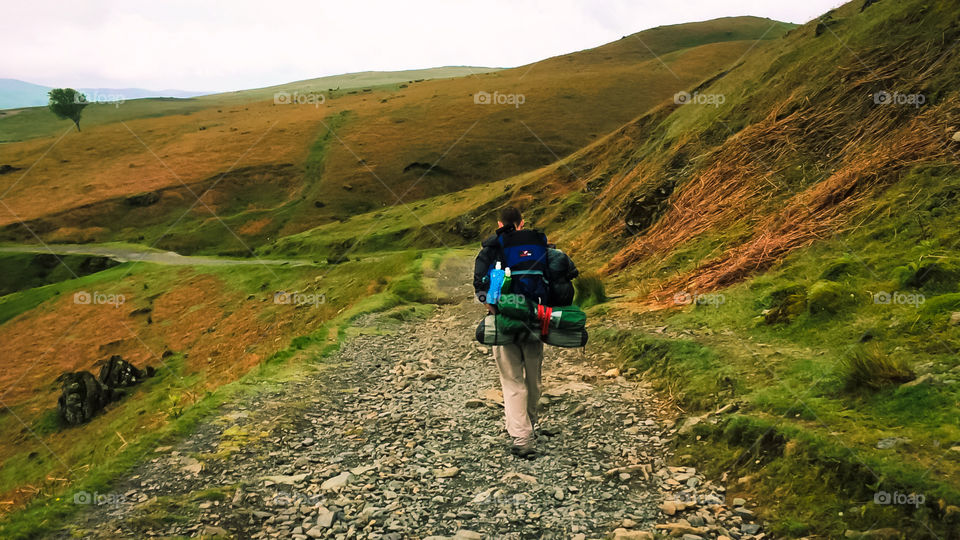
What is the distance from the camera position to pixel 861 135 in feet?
44.7

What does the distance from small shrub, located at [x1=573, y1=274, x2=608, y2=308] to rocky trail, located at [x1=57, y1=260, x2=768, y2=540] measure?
356 cm

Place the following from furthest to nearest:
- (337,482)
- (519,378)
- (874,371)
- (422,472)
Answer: (519,378), (422,472), (337,482), (874,371)

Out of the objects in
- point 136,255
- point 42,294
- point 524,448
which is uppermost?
point 136,255

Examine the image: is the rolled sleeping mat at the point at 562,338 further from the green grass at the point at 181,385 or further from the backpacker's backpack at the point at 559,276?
the green grass at the point at 181,385

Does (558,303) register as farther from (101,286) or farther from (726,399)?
(101,286)

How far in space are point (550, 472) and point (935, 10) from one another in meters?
15.1

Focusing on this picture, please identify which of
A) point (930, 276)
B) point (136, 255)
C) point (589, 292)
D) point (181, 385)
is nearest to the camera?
point (930, 276)

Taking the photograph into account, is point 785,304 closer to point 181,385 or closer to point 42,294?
point 181,385

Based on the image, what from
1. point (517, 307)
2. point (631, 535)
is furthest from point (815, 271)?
point (631, 535)

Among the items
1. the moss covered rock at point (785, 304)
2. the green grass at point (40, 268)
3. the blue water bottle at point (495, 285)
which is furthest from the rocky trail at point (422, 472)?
the green grass at point (40, 268)

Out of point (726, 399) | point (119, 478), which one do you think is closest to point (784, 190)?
point (726, 399)

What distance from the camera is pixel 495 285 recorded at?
7.81 m

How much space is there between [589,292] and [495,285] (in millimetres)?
7959

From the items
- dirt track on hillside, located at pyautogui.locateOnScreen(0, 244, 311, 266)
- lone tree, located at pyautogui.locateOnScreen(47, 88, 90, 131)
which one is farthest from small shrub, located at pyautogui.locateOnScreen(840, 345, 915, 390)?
lone tree, located at pyautogui.locateOnScreen(47, 88, 90, 131)
